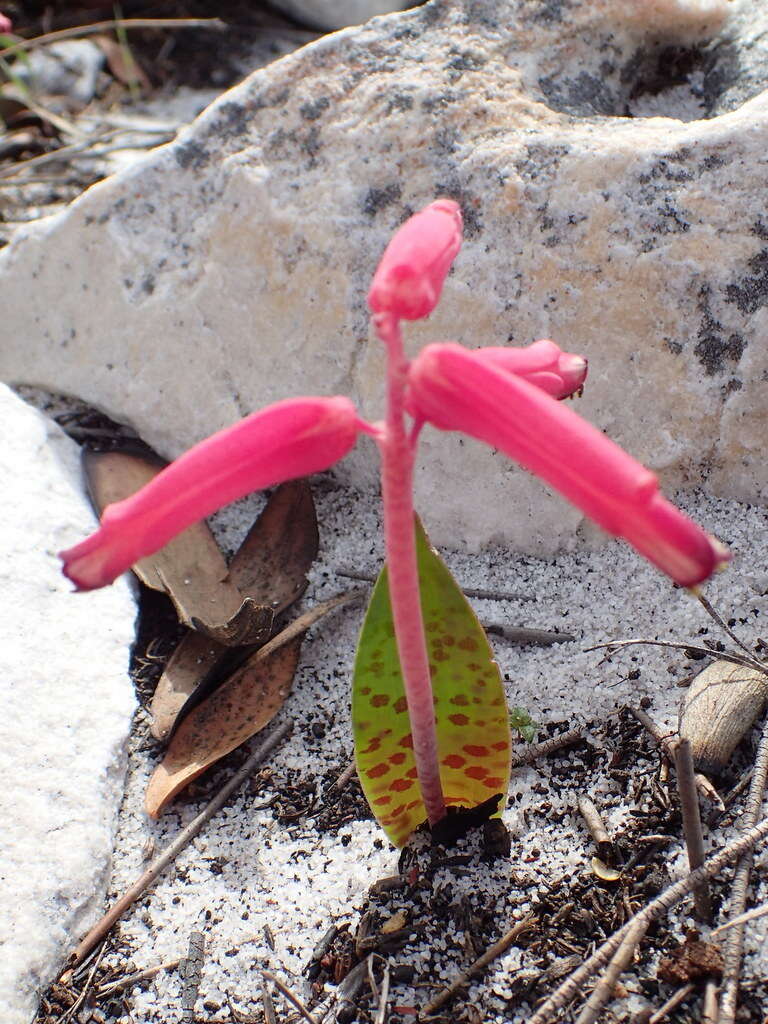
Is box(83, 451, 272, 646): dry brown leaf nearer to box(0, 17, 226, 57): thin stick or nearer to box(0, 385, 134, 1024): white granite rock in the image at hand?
box(0, 385, 134, 1024): white granite rock

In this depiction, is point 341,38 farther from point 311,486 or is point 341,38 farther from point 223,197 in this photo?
point 311,486

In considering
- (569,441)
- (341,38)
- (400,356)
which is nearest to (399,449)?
(400,356)

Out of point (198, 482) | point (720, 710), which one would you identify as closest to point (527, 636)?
point (720, 710)

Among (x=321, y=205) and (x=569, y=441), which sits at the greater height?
(x=569, y=441)

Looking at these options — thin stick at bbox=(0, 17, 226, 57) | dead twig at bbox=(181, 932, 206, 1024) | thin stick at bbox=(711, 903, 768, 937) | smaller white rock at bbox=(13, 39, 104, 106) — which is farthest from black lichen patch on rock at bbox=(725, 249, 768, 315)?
smaller white rock at bbox=(13, 39, 104, 106)

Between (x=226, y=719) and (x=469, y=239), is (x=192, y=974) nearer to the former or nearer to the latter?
(x=226, y=719)

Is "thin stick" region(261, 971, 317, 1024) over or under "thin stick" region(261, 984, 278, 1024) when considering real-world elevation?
over
